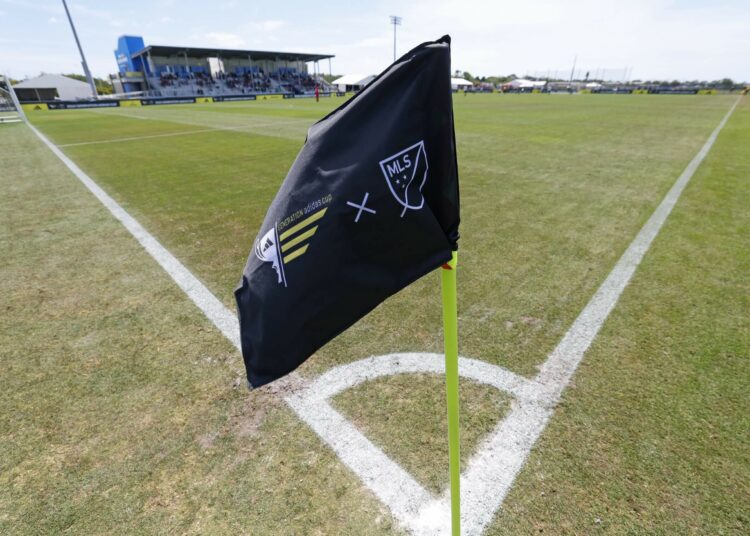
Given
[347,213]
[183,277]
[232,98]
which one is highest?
[347,213]

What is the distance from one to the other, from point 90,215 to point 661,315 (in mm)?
7946

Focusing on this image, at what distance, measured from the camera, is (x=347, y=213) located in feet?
3.32

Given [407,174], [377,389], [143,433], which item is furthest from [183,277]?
[407,174]

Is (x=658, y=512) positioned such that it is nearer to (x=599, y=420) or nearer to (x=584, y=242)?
(x=599, y=420)

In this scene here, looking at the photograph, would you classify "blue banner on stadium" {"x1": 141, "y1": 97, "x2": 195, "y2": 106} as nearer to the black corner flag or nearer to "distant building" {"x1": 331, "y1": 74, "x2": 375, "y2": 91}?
"distant building" {"x1": 331, "y1": 74, "x2": 375, "y2": 91}

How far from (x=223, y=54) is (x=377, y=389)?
3452 inches

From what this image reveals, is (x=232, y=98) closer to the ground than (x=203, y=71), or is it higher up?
closer to the ground

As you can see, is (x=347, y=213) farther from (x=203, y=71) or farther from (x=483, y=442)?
(x=203, y=71)

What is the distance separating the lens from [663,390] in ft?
8.40

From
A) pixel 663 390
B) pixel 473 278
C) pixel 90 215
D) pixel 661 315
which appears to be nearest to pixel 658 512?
pixel 663 390

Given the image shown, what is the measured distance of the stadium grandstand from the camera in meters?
69.6

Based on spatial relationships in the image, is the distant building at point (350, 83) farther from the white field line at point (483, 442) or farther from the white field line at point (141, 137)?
the white field line at point (483, 442)

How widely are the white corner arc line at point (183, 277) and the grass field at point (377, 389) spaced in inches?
4.4

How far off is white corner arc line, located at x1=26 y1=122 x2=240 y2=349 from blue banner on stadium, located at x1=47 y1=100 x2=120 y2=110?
44.2 m
